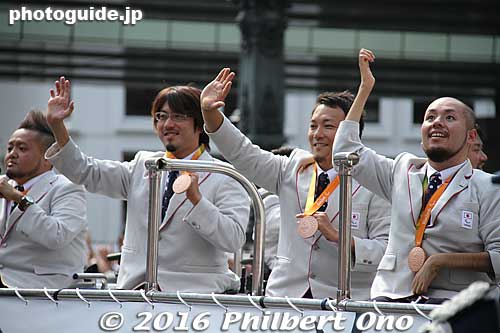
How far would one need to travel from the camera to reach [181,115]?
24.0 feet

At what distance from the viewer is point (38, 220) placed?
7.86 metres

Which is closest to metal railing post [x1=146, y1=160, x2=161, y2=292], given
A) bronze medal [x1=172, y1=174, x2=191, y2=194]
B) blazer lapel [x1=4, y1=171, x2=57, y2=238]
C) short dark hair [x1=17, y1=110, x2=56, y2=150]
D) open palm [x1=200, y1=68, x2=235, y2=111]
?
bronze medal [x1=172, y1=174, x2=191, y2=194]

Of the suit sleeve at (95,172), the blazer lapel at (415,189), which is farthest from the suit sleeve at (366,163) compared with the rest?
the suit sleeve at (95,172)

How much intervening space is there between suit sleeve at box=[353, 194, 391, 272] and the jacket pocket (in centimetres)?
35

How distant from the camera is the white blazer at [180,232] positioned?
711 cm

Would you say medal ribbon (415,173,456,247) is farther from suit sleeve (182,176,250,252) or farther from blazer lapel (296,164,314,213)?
suit sleeve (182,176,250,252)

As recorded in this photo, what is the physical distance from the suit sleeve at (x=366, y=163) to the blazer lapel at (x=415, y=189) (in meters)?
0.15

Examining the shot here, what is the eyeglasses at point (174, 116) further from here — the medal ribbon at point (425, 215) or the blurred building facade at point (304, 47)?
the blurred building facade at point (304, 47)

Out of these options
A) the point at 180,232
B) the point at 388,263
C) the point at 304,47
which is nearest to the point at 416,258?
the point at 388,263

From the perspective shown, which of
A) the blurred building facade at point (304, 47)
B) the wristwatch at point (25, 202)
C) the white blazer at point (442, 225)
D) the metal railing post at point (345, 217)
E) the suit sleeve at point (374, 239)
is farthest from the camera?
the blurred building facade at point (304, 47)

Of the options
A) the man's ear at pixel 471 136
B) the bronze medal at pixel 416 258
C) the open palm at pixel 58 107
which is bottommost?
the bronze medal at pixel 416 258

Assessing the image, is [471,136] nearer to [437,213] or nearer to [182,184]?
[437,213]

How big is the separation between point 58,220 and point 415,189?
2569mm

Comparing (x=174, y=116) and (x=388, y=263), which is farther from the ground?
(x=174, y=116)
